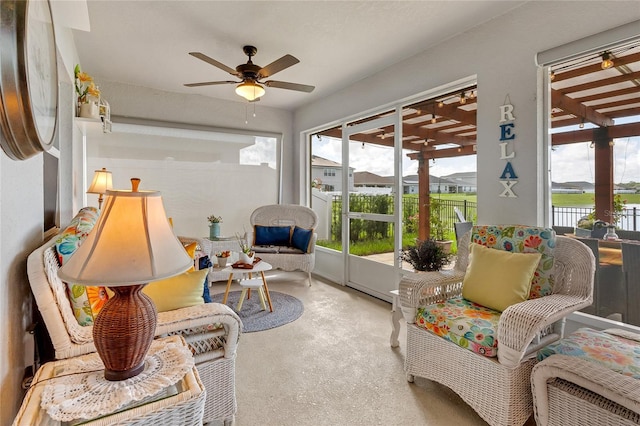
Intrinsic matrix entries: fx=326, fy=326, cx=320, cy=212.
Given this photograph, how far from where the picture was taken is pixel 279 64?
8.63ft

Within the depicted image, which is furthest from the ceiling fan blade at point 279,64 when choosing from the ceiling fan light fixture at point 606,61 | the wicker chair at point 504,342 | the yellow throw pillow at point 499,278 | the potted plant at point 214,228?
the potted plant at point 214,228

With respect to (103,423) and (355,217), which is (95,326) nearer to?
(103,423)

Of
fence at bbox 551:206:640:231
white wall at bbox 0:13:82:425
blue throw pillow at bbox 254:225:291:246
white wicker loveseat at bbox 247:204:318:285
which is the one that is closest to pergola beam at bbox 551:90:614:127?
fence at bbox 551:206:640:231

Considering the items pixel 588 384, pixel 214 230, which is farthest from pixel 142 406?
pixel 214 230

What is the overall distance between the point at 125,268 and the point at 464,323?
1.69 meters

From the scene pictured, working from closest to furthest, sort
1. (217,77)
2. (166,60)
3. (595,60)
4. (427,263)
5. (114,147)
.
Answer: (595,60)
(427,263)
(166,60)
(217,77)
(114,147)

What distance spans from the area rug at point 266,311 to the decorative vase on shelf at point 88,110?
2.20 metres

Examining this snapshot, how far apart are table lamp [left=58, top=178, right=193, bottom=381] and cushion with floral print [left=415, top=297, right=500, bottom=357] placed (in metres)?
1.50

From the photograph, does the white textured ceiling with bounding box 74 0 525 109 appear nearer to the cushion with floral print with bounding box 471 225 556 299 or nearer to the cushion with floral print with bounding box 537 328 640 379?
the cushion with floral print with bounding box 471 225 556 299

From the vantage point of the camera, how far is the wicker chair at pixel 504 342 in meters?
1.58

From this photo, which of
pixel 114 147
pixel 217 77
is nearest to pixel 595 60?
pixel 217 77

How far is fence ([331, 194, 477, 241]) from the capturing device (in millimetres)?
3143

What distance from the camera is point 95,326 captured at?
3.60 ft

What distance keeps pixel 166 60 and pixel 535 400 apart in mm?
4111
